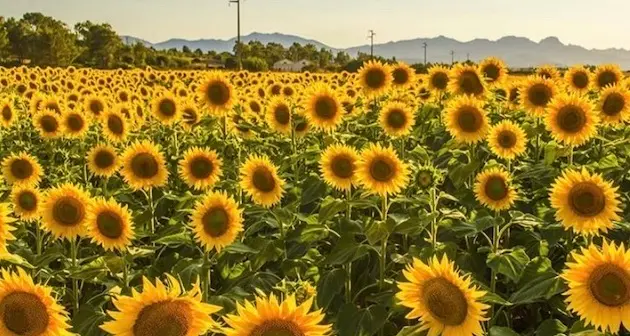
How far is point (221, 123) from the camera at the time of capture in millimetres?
7594

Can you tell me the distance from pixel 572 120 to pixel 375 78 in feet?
8.98

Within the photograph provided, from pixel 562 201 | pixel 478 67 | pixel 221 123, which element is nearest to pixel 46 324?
pixel 562 201

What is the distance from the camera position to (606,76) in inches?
280

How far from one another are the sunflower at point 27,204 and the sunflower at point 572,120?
367cm

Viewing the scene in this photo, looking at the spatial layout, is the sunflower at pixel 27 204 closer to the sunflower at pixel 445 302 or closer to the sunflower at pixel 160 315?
the sunflower at pixel 160 315

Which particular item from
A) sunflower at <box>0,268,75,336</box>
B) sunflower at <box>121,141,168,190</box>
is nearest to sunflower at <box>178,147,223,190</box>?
sunflower at <box>121,141,168,190</box>

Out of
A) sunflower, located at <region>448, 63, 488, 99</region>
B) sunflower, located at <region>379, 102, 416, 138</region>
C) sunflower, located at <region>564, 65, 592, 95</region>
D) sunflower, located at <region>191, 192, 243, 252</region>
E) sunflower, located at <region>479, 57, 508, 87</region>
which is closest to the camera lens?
sunflower, located at <region>191, 192, 243, 252</region>

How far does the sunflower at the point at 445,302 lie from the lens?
2553 millimetres

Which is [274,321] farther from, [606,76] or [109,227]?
[606,76]

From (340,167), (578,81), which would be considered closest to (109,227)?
(340,167)

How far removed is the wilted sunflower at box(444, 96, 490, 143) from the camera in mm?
5672

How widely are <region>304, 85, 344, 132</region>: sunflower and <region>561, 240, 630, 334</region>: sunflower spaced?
3.87 m

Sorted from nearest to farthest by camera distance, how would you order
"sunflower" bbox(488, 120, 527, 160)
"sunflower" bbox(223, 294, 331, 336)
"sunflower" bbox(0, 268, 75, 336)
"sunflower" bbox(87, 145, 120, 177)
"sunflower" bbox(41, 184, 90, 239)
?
1. "sunflower" bbox(223, 294, 331, 336)
2. "sunflower" bbox(0, 268, 75, 336)
3. "sunflower" bbox(41, 184, 90, 239)
4. "sunflower" bbox(488, 120, 527, 160)
5. "sunflower" bbox(87, 145, 120, 177)

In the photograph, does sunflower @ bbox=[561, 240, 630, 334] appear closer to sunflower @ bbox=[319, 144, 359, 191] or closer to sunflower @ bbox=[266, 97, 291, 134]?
sunflower @ bbox=[319, 144, 359, 191]
